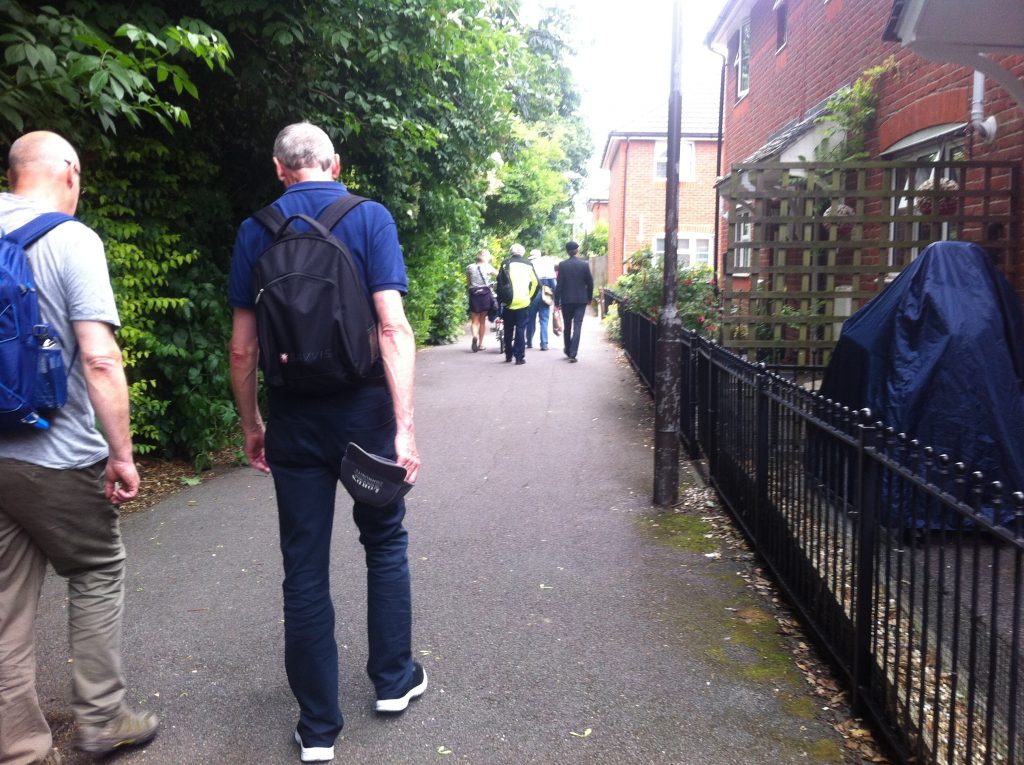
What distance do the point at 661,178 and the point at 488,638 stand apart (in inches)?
1206

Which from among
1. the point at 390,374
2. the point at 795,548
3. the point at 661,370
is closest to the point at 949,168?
the point at 661,370

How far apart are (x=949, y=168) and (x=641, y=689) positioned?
5.25 m

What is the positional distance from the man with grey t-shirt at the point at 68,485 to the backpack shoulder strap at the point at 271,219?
52 centimetres

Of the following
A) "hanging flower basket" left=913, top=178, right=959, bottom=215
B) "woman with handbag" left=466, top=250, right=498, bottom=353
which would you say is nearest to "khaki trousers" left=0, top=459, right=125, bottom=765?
"hanging flower basket" left=913, top=178, right=959, bottom=215

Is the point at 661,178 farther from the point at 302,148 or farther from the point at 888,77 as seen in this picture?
the point at 302,148

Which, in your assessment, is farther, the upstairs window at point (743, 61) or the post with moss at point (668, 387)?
the upstairs window at point (743, 61)

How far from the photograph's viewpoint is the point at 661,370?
6.35 meters

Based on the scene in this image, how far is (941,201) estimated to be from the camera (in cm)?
728

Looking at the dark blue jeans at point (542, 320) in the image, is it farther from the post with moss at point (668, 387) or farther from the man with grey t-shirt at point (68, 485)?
the man with grey t-shirt at point (68, 485)

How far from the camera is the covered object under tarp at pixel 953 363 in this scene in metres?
5.23

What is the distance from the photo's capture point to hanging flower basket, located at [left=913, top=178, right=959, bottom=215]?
7.18 metres

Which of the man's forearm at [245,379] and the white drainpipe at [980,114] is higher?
the white drainpipe at [980,114]

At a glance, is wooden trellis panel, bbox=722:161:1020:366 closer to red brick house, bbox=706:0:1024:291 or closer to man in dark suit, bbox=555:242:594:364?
red brick house, bbox=706:0:1024:291

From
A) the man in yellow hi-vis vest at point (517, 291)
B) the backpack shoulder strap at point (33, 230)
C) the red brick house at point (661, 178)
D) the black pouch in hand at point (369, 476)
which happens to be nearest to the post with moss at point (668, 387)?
the black pouch in hand at point (369, 476)
